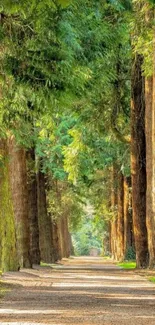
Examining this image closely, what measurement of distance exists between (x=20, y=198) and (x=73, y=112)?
5.05 m

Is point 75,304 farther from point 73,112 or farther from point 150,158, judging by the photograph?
point 73,112

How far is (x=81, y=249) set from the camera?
581 feet

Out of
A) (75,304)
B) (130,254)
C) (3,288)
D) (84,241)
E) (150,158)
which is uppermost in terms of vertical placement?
(84,241)

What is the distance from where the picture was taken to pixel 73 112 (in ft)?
112

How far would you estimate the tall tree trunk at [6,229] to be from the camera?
25469 mm

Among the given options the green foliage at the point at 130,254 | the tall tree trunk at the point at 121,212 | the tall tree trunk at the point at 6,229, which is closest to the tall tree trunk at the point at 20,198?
the tall tree trunk at the point at 6,229

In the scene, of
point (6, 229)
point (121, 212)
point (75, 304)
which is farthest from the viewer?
point (121, 212)

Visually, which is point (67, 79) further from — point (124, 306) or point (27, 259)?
point (27, 259)

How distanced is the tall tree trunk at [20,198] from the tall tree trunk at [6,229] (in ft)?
12.3

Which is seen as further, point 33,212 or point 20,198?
point 33,212

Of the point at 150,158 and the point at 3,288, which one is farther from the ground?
the point at 150,158

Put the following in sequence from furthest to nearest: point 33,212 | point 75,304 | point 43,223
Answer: point 43,223
point 33,212
point 75,304

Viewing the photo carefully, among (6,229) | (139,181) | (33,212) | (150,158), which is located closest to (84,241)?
(33,212)

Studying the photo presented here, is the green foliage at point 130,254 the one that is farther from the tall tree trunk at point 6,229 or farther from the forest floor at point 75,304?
the forest floor at point 75,304
